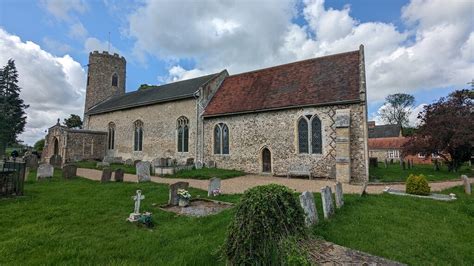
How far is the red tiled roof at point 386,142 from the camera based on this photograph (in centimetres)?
3972

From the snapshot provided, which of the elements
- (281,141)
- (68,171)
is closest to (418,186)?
(281,141)

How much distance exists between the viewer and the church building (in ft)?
47.6

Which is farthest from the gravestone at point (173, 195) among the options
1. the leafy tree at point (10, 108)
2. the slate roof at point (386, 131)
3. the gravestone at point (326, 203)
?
the slate roof at point (386, 131)

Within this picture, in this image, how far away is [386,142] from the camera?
1634 inches

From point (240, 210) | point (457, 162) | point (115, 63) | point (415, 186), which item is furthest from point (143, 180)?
point (115, 63)

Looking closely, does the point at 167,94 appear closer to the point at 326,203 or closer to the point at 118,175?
the point at 118,175

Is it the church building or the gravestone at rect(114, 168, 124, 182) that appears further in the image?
the church building

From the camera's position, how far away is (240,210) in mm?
3686

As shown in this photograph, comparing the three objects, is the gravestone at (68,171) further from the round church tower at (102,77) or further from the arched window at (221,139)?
the round church tower at (102,77)

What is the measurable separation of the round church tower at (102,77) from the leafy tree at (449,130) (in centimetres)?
3500

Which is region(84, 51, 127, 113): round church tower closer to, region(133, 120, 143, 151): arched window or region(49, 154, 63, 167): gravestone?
region(133, 120, 143, 151): arched window

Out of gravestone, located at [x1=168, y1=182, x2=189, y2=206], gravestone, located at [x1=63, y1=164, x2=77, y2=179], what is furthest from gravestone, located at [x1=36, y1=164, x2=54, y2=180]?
gravestone, located at [x1=168, y1=182, x2=189, y2=206]

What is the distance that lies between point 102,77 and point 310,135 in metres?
29.4

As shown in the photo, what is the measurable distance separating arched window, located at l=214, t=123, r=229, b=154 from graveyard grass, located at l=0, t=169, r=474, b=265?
35.9 feet
